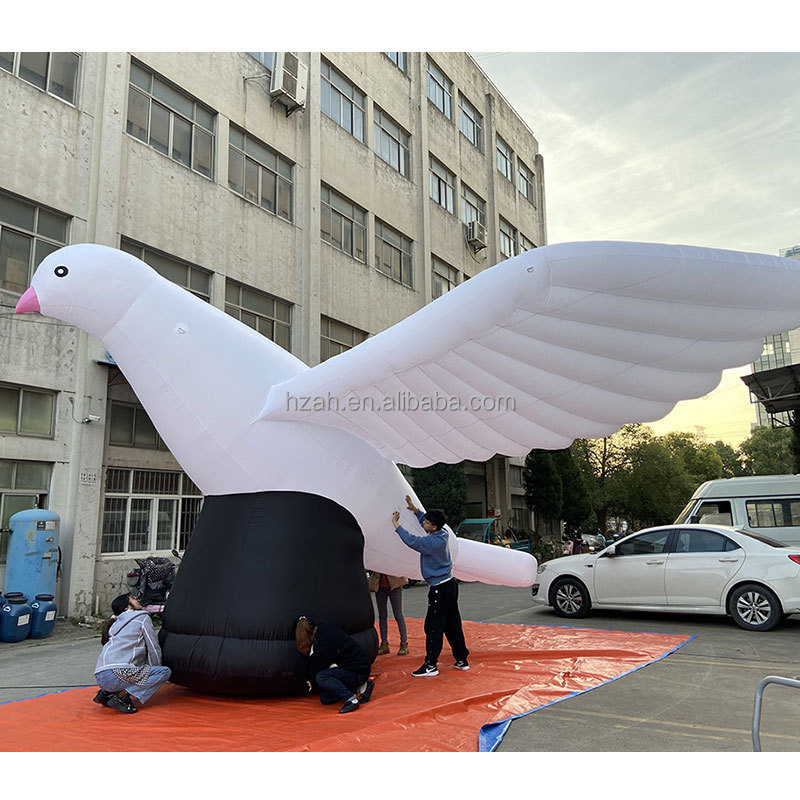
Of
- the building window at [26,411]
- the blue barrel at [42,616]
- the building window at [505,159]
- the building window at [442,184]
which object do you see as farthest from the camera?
the building window at [505,159]

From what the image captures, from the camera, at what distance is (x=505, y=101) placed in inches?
1222

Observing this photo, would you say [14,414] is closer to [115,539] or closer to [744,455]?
[115,539]

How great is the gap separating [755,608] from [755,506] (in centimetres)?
500

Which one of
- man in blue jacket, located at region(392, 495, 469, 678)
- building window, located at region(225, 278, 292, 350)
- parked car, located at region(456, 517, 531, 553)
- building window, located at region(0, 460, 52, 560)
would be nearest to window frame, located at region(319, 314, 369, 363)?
building window, located at region(225, 278, 292, 350)

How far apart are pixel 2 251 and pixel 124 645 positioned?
814 centimetres

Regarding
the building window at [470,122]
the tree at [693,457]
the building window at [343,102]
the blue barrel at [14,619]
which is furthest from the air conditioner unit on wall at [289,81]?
the tree at [693,457]

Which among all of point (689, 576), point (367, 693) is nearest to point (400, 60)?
point (689, 576)

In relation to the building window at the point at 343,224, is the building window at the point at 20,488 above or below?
below

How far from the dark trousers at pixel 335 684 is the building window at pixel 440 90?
23388 mm

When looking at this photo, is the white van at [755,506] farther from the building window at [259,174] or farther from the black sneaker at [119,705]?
the building window at [259,174]

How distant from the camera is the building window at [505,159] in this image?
3019 cm

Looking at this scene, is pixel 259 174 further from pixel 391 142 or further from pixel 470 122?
pixel 470 122

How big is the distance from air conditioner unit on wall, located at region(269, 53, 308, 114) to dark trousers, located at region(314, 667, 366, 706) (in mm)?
14928

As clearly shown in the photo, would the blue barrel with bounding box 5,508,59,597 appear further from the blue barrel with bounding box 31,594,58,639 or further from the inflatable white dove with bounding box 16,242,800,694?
the inflatable white dove with bounding box 16,242,800,694
